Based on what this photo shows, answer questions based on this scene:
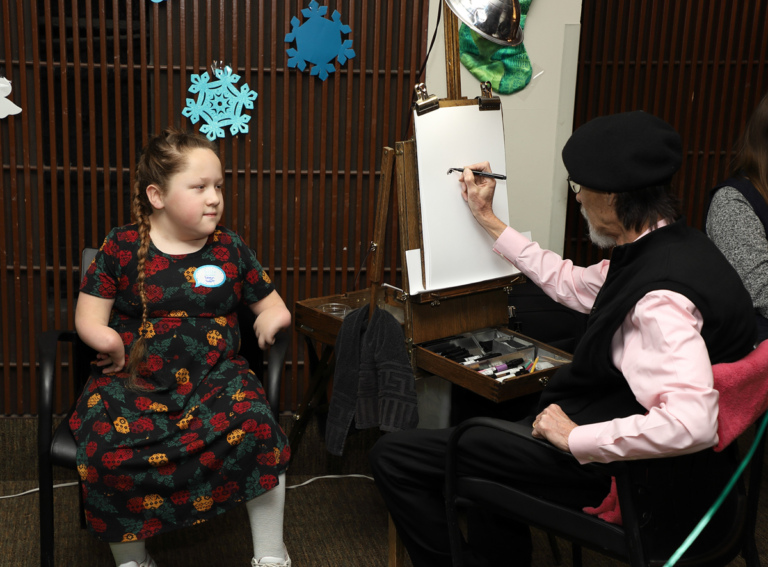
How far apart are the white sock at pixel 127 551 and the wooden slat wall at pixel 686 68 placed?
8.96 feet

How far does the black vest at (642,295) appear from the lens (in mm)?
1563

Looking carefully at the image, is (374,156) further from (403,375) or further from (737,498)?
(737,498)

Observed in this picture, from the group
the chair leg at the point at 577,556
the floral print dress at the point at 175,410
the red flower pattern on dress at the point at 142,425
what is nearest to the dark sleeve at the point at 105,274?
the floral print dress at the point at 175,410

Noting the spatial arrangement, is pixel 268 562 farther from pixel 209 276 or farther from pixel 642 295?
pixel 642 295

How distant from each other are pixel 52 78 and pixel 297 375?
55.6 inches

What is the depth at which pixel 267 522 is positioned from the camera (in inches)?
85.0

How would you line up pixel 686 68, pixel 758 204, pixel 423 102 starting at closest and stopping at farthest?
pixel 423 102, pixel 758 204, pixel 686 68

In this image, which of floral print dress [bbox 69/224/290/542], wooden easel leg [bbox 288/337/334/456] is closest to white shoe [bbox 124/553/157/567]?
floral print dress [bbox 69/224/290/542]

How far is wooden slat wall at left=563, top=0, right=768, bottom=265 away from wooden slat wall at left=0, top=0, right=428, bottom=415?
1411 millimetres

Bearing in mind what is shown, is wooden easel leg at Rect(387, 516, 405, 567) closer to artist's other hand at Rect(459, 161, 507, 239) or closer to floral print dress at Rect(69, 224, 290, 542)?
floral print dress at Rect(69, 224, 290, 542)

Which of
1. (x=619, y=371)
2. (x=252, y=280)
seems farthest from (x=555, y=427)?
(x=252, y=280)

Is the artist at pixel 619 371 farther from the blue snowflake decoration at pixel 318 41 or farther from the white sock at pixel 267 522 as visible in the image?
the blue snowflake decoration at pixel 318 41

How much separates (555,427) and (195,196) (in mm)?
1175

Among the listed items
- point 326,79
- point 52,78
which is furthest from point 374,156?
point 52,78
